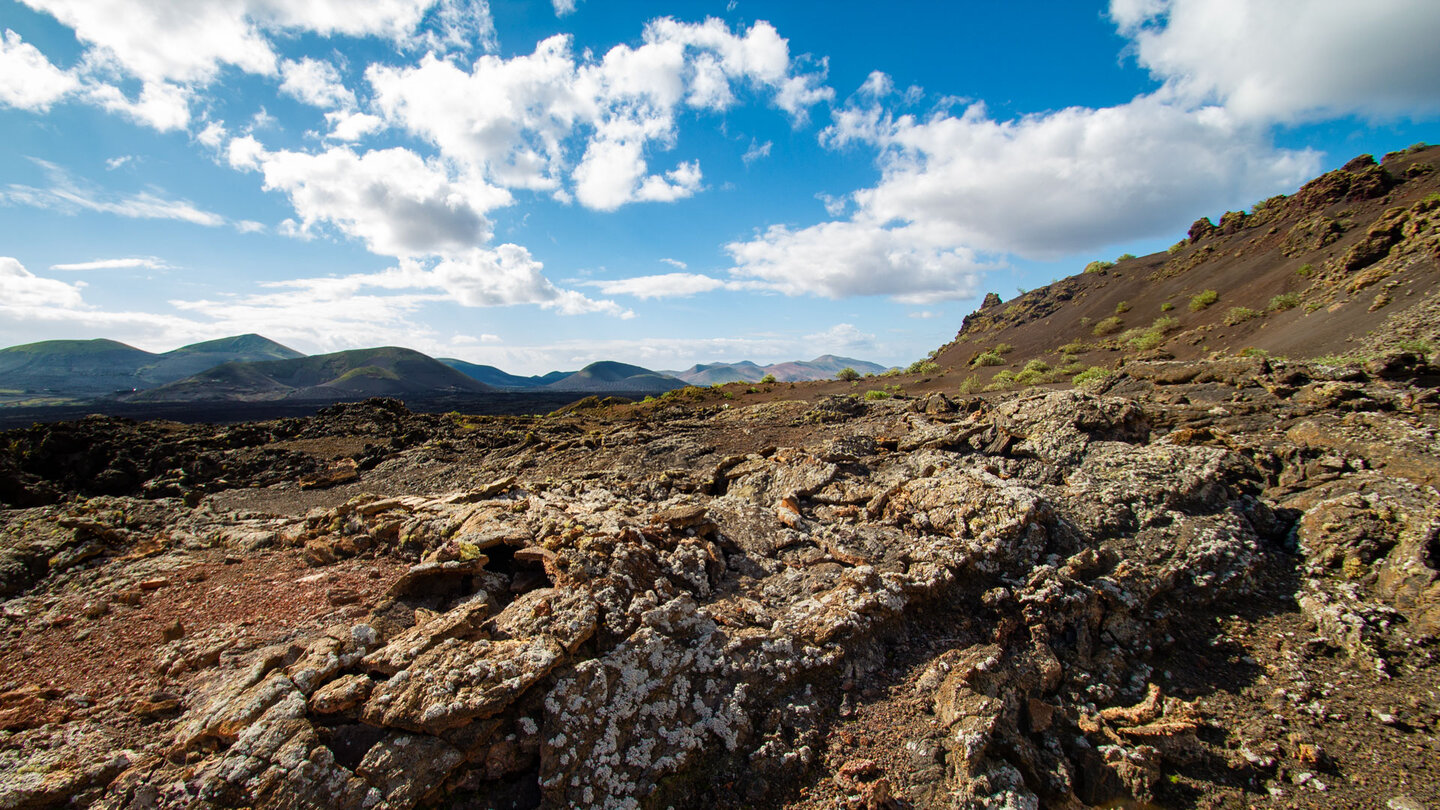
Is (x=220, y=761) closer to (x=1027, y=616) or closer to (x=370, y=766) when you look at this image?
(x=370, y=766)

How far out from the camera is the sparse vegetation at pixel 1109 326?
3738cm

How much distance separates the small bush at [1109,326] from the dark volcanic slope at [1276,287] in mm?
109

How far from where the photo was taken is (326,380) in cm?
14888

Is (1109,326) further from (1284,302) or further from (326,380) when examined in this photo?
(326,380)

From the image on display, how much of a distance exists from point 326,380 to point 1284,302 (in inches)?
7649

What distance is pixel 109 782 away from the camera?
12.0ft

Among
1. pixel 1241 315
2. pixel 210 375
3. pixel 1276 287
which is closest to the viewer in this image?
pixel 1241 315

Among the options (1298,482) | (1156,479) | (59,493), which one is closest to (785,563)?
(1156,479)

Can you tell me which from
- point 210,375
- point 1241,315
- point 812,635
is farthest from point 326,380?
point 1241,315

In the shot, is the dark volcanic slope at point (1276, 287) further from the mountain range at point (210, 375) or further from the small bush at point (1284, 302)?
the mountain range at point (210, 375)

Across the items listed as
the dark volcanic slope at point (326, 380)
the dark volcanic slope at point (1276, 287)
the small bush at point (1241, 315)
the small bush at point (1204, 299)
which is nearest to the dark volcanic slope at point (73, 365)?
the dark volcanic slope at point (326, 380)

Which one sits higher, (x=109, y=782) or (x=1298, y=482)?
(x=1298, y=482)

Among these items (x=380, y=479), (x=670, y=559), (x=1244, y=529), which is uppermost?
(x=1244, y=529)

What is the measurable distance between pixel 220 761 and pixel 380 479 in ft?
44.8
